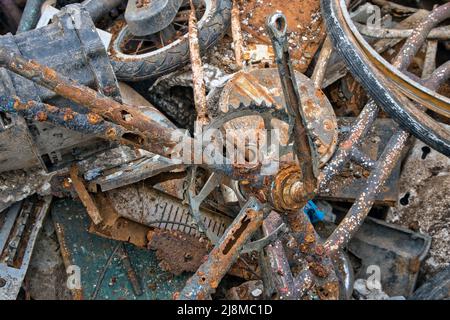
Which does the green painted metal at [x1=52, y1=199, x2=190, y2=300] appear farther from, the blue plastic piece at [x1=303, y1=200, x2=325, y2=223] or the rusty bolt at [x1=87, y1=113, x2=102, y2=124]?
the rusty bolt at [x1=87, y1=113, x2=102, y2=124]

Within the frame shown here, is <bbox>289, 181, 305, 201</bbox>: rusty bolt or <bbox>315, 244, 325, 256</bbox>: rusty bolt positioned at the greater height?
<bbox>289, 181, 305, 201</bbox>: rusty bolt

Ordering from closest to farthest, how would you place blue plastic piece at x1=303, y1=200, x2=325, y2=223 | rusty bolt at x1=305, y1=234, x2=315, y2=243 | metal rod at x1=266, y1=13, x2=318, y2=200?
metal rod at x1=266, y1=13, x2=318, y2=200
rusty bolt at x1=305, y1=234, x2=315, y2=243
blue plastic piece at x1=303, y1=200, x2=325, y2=223

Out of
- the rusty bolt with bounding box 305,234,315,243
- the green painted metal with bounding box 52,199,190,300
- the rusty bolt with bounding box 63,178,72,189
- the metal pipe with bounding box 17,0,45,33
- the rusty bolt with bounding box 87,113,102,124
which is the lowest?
the green painted metal with bounding box 52,199,190,300

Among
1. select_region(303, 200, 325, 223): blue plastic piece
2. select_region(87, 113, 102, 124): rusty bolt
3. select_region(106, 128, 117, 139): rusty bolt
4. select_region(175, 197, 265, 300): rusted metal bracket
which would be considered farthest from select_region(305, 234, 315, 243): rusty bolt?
select_region(87, 113, 102, 124): rusty bolt

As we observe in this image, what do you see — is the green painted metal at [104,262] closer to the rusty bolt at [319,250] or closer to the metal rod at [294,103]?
the rusty bolt at [319,250]

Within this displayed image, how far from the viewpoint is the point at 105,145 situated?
181 inches

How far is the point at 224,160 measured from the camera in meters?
3.64

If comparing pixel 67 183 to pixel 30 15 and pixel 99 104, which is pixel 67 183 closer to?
pixel 99 104

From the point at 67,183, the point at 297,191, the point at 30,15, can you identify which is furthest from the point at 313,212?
the point at 30,15

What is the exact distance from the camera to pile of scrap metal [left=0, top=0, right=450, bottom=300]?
13.2 ft

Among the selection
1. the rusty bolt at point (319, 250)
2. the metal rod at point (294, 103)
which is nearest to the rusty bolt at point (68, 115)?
the metal rod at point (294, 103)

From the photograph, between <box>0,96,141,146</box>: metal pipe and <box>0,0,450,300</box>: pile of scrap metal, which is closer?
<box>0,96,141,146</box>: metal pipe

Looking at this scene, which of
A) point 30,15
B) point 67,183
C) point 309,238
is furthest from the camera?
point 30,15

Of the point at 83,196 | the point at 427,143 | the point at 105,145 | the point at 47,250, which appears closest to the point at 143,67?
the point at 105,145
